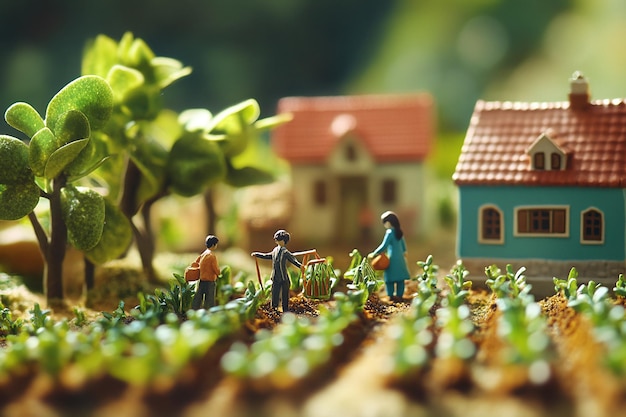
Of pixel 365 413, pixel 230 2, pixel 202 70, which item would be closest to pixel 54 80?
pixel 202 70

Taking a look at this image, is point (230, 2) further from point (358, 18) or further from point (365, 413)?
point (365, 413)

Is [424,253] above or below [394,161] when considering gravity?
below

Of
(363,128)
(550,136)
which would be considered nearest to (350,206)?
(363,128)

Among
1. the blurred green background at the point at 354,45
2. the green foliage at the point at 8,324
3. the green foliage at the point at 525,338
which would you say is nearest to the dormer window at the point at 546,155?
the green foliage at the point at 525,338

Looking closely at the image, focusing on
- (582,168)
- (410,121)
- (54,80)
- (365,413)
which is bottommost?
(365,413)

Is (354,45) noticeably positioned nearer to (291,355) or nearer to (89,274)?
(89,274)

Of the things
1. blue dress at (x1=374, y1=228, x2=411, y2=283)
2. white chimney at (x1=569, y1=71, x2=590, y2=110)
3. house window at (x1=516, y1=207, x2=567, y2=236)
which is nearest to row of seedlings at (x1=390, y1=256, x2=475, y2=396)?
blue dress at (x1=374, y1=228, x2=411, y2=283)

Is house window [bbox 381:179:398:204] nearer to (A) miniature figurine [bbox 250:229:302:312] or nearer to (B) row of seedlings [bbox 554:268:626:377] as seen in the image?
(B) row of seedlings [bbox 554:268:626:377]
